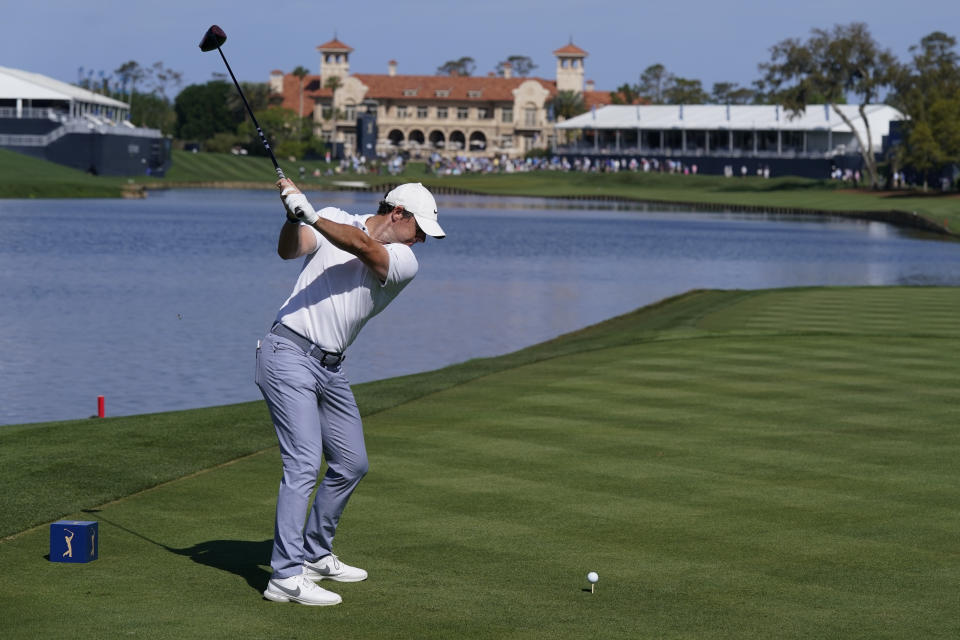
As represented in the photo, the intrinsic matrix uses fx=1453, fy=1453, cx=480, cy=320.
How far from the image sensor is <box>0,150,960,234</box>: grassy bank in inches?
4700

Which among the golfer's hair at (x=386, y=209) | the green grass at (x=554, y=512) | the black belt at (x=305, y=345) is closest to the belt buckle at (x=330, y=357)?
the black belt at (x=305, y=345)

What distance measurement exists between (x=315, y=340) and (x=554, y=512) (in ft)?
11.5

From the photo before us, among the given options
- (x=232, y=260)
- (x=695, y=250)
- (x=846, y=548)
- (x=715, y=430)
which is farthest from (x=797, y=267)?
(x=846, y=548)

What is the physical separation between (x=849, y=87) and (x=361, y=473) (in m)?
134

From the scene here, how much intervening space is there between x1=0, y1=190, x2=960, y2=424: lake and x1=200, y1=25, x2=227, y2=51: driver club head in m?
14.9

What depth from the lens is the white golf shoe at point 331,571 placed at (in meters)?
9.28

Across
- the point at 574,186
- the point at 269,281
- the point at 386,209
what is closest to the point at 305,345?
the point at 386,209

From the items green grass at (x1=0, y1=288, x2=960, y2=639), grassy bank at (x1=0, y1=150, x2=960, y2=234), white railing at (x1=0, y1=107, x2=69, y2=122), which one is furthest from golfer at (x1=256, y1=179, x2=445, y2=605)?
white railing at (x1=0, y1=107, x2=69, y2=122)

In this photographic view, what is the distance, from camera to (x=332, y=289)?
8945 millimetres

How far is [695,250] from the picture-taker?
7656 centimetres

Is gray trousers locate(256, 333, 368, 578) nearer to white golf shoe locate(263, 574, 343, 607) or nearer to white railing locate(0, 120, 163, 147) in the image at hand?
white golf shoe locate(263, 574, 343, 607)

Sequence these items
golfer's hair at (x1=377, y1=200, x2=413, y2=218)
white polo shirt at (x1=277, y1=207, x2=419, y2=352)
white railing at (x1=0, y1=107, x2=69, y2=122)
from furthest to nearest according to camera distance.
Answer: white railing at (x1=0, y1=107, x2=69, y2=122), golfer's hair at (x1=377, y1=200, x2=413, y2=218), white polo shirt at (x1=277, y1=207, x2=419, y2=352)

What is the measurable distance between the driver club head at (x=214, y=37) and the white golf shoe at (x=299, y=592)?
11.8 feet

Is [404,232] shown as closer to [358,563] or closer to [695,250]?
[358,563]
